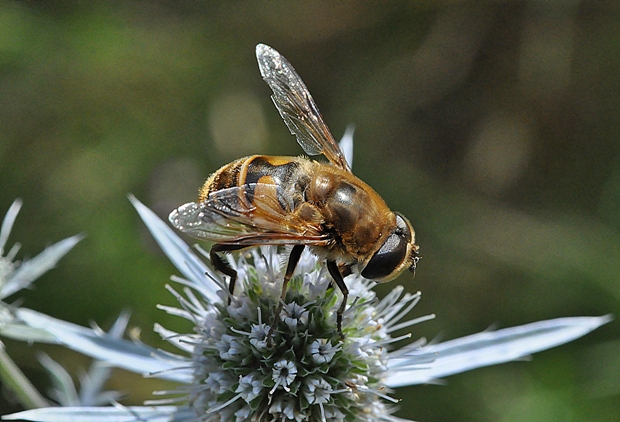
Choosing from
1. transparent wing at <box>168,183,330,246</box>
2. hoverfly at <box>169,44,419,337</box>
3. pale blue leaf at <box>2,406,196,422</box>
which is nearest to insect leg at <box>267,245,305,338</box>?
hoverfly at <box>169,44,419,337</box>

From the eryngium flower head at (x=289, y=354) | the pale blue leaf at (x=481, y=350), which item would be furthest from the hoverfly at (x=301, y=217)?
the pale blue leaf at (x=481, y=350)

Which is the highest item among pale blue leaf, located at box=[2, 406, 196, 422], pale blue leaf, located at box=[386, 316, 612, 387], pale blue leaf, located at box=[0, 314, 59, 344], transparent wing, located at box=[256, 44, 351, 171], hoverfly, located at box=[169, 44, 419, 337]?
transparent wing, located at box=[256, 44, 351, 171]

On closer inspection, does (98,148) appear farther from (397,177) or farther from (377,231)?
(377,231)

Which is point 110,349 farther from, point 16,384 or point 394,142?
point 394,142

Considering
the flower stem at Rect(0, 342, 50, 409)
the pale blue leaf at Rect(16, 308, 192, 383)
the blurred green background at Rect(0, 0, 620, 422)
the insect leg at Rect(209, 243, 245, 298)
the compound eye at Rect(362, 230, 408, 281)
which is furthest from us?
the blurred green background at Rect(0, 0, 620, 422)

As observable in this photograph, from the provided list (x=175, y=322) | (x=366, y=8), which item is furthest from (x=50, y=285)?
(x=366, y=8)

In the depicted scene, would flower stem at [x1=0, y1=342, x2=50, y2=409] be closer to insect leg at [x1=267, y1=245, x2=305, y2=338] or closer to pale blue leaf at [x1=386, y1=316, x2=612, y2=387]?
insect leg at [x1=267, y1=245, x2=305, y2=338]

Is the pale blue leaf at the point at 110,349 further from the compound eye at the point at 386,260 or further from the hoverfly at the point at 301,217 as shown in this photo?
the compound eye at the point at 386,260
